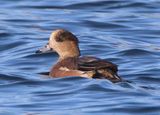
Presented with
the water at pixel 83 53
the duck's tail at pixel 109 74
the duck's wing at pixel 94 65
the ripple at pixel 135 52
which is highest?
the duck's wing at pixel 94 65

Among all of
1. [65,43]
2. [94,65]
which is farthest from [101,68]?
[65,43]

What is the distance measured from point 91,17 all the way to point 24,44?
10.3 ft

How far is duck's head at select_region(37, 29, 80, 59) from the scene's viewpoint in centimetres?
1584

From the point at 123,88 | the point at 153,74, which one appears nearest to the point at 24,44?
the point at 153,74

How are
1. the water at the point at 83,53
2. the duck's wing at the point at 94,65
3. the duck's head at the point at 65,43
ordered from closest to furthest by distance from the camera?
1. the water at the point at 83,53
2. the duck's wing at the point at 94,65
3. the duck's head at the point at 65,43

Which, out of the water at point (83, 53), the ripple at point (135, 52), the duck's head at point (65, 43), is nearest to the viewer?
the water at point (83, 53)

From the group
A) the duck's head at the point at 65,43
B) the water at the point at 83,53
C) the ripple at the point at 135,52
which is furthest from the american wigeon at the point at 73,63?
the ripple at the point at 135,52

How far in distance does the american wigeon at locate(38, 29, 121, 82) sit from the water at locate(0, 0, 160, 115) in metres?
0.12

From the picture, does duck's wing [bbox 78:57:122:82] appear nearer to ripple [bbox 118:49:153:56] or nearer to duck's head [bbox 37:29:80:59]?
duck's head [bbox 37:29:80:59]

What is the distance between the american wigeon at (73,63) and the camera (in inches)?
558

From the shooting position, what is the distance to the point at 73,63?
14.6m

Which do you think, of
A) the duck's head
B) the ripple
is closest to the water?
the ripple

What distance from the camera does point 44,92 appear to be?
45.4 ft

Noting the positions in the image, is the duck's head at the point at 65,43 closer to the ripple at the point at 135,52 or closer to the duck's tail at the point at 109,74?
the duck's tail at the point at 109,74
